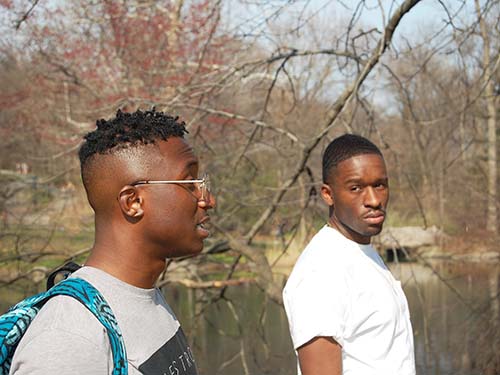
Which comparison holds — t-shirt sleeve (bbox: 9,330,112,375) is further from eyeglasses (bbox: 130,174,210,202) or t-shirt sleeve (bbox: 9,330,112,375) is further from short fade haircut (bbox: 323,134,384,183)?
short fade haircut (bbox: 323,134,384,183)

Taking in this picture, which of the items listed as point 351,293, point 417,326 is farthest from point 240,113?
point 351,293

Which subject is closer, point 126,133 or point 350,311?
point 126,133

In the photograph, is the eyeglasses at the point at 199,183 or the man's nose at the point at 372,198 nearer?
the eyeglasses at the point at 199,183

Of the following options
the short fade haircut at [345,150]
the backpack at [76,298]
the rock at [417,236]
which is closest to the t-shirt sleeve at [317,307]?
the short fade haircut at [345,150]

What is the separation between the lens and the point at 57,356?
123 cm

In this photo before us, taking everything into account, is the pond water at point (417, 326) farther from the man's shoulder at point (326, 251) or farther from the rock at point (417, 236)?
the man's shoulder at point (326, 251)

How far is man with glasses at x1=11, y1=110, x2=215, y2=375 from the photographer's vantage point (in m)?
1.49

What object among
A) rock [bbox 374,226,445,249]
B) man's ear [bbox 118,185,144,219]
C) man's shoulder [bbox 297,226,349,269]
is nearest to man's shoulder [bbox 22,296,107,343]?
man's ear [bbox 118,185,144,219]

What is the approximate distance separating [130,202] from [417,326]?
8.01 meters

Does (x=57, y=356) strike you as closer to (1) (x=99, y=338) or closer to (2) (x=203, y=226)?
(1) (x=99, y=338)

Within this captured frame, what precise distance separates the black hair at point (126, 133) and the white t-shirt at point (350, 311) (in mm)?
735

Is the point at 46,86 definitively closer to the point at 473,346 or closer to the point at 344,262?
the point at 473,346

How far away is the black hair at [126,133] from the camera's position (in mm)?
1587

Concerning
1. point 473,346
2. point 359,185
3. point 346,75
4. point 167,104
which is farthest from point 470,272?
point 359,185
